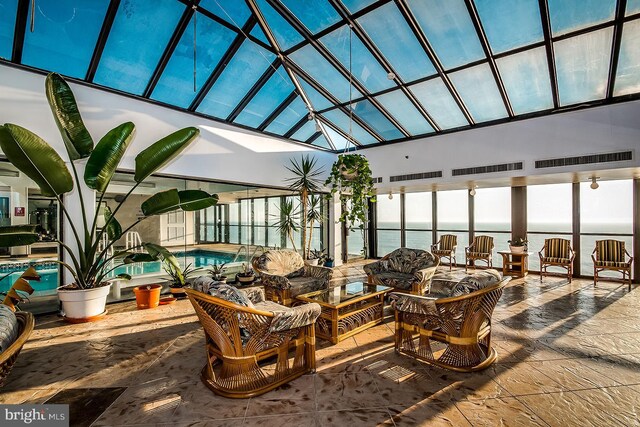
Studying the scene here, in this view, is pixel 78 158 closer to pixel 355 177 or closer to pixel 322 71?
pixel 355 177

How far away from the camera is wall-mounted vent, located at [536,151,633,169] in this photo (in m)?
5.50

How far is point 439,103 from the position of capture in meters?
6.60

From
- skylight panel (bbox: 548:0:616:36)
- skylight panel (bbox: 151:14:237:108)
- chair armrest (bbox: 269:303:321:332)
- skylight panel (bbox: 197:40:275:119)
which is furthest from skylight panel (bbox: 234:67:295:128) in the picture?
chair armrest (bbox: 269:303:321:332)

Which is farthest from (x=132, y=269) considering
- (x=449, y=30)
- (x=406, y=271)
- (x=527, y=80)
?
(x=527, y=80)

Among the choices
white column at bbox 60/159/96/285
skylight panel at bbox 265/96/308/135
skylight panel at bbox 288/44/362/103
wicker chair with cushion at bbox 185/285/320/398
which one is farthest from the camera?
skylight panel at bbox 265/96/308/135

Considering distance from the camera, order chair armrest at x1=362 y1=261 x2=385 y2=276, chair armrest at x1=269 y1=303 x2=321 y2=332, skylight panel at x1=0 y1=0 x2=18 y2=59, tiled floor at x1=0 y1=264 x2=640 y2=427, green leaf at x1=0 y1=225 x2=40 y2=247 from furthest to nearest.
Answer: chair armrest at x1=362 y1=261 x2=385 y2=276 → skylight panel at x1=0 y1=0 x2=18 y2=59 → green leaf at x1=0 y1=225 x2=40 y2=247 → chair armrest at x1=269 y1=303 x2=321 y2=332 → tiled floor at x1=0 y1=264 x2=640 y2=427

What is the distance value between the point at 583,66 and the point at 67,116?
7948 millimetres

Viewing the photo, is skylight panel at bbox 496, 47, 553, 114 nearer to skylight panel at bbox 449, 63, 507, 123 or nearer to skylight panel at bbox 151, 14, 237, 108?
skylight panel at bbox 449, 63, 507, 123

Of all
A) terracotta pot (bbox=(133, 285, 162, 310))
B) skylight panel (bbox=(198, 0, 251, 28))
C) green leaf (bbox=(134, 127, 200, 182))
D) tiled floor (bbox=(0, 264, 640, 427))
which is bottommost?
tiled floor (bbox=(0, 264, 640, 427))

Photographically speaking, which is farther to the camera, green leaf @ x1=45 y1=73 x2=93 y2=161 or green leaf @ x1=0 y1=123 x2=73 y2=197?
green leaf @ x1=45 y1=73 x2=93 y2=161

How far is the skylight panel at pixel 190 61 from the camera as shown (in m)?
4.86

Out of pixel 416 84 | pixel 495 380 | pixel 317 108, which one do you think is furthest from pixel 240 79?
pixel 495 380

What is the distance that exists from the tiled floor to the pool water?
843mm

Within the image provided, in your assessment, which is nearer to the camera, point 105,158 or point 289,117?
point 105,158
